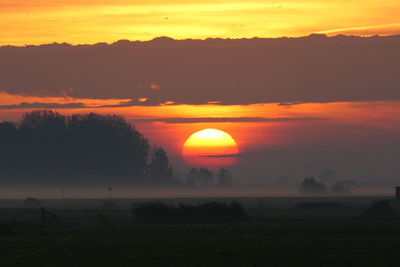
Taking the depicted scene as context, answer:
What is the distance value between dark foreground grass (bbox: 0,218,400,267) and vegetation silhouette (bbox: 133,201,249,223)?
1859 centimetres

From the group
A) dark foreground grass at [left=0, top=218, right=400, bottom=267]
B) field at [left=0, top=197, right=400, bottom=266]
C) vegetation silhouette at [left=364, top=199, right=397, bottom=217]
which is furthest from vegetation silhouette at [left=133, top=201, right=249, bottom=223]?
dark foreground grass at [left=0, top=218, right=400, bottom=267]

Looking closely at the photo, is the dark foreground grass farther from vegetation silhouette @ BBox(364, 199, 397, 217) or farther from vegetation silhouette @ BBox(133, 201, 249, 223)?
vegetation silhouette @ BBox(364, 199, 397, 217)

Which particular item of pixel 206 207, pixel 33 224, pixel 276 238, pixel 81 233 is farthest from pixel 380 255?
pixel 206 207

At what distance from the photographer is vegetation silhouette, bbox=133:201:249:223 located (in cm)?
10294

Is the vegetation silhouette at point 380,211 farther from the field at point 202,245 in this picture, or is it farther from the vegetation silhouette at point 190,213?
the field at point 202,245

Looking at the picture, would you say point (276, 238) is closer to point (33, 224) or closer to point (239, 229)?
point (239, 229)

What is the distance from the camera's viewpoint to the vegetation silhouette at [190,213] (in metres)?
103

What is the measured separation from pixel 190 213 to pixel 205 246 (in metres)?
44.4

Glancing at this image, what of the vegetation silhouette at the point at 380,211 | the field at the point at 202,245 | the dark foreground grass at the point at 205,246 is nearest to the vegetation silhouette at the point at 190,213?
the field at the point at 202,245

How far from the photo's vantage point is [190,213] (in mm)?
104500

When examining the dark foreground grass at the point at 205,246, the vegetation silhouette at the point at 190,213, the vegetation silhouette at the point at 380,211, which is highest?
the vegetation silhouette at the point at 380,211

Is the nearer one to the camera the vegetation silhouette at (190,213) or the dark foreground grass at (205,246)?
the dark foreground grass at (205,246)

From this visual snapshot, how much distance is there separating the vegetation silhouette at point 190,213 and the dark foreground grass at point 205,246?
1859 centimetres

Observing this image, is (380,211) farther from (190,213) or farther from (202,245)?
(202,245)
